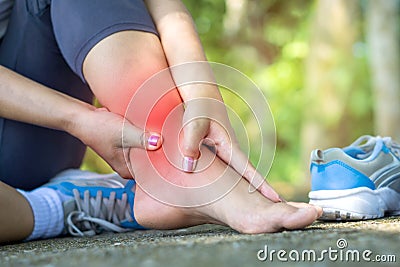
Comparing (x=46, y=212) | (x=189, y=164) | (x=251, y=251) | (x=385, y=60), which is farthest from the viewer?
(x=385, y=60)

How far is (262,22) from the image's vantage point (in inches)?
275

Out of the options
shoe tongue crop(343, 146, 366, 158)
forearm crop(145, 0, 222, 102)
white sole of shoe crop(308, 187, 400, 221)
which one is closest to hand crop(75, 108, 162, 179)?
forearm crop(145, 0, 222, 102)

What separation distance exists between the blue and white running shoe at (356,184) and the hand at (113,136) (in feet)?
1.07

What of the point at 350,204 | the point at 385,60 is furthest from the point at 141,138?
the point at 385,60

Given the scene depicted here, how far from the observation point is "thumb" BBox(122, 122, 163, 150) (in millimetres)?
1110

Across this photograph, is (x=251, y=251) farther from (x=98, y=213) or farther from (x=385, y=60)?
(x=385, y=60)

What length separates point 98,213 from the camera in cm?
141

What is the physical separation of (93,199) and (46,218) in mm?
111

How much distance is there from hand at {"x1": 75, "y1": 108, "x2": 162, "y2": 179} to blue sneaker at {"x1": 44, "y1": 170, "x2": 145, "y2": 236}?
0.67 ft

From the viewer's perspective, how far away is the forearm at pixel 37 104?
3.84 ft

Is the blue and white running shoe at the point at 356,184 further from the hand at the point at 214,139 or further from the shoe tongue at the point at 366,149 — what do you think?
the hand at the point at 214,139

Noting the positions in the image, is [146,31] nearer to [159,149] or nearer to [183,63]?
[183,63]

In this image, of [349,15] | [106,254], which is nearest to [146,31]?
[106,254]

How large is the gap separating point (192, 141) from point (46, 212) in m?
0.41
